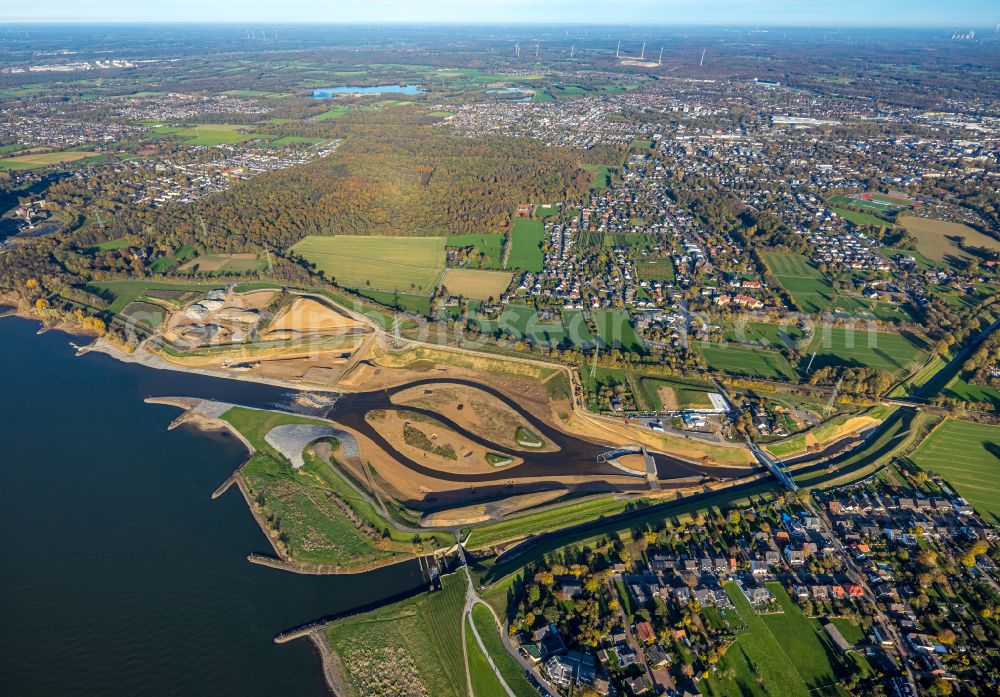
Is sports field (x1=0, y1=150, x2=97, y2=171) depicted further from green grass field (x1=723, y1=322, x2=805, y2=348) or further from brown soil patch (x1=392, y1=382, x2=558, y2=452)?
green grass field (x1=723, y1=322, x2=805, y2=348)

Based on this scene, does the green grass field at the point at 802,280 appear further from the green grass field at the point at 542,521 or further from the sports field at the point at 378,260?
the sports field at the point at 378,260

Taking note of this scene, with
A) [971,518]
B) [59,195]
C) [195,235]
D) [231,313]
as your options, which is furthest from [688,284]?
[59,195]

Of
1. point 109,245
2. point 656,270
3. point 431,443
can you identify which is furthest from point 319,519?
point 109,245

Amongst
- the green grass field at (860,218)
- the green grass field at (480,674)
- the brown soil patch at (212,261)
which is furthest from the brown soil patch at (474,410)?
the green grass field at (860,218)

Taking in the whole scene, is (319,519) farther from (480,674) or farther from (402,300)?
(402,300)

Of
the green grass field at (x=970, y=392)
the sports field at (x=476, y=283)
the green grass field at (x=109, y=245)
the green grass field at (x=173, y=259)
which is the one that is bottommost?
the green grass field at (x=970, y=392)
